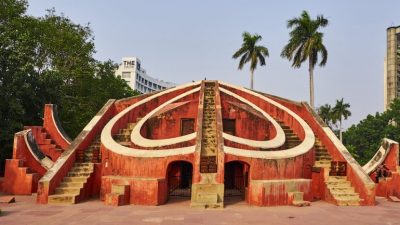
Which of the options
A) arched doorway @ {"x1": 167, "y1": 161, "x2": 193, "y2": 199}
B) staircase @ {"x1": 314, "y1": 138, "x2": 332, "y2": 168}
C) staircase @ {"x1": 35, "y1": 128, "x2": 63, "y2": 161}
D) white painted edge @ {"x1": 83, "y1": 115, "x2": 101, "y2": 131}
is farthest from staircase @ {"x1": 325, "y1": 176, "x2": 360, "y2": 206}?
staircase @ {"x1": 35, "y1": 128, "x2": 63, "y2": 161}

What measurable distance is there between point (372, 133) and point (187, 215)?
3722 cm

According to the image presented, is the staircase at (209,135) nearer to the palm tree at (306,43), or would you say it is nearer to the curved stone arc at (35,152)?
the curved stone arc at (35,152)

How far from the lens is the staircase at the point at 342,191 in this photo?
36.0 feet

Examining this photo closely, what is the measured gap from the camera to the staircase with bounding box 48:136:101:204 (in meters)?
10.7

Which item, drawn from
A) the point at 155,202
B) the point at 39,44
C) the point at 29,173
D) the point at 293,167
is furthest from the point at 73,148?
the point at 39,44

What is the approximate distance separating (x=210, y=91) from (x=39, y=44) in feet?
42.2

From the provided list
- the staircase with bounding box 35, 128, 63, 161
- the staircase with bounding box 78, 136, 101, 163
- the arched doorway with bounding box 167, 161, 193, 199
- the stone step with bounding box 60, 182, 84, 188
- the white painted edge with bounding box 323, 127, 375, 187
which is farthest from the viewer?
the staircase with bounding box 35, 128, 63, 161

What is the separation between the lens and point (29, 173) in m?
13.1

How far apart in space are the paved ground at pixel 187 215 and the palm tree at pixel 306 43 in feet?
54.9

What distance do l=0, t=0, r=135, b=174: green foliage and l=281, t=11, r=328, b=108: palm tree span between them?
12.3 metres

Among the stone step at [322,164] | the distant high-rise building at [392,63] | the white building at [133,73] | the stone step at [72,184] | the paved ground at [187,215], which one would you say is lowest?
the paved ground at [187,215]

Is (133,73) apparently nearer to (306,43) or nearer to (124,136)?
(306,43)

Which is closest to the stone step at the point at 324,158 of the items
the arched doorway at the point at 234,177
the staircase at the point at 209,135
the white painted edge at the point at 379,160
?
the white painted edge at the point at 379,160

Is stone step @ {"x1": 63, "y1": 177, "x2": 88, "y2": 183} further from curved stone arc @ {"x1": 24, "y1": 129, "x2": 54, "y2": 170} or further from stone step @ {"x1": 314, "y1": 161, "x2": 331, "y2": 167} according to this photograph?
stone step @ {"x1": 314, "y1": 161, "x2": 331, "y2": 167}
